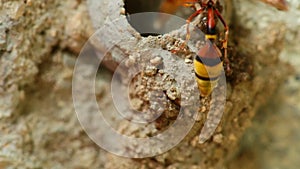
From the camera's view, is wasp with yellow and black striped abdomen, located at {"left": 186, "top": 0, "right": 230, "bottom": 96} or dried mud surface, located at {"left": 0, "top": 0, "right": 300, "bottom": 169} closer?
wasp with yellow and black striped abdomen, located at {"left": 186, "top": 0, "right": 230, "bottom": 96}

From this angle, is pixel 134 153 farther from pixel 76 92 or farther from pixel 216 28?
pixel 216 28

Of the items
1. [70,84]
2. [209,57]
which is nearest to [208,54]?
[209,57]

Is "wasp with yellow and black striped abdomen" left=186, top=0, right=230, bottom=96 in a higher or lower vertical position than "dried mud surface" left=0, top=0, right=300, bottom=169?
higher

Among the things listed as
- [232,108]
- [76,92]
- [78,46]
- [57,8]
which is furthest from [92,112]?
[232,108]

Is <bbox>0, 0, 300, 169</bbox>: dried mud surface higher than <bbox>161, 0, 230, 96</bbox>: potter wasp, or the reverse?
<bbox>161, 0, 230, 96</bbox>: potter wasp

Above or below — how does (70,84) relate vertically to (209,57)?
below

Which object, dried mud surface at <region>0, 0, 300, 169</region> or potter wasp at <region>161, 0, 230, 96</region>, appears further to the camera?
dried mud surface at <region>0, 0, 300, 169</region>

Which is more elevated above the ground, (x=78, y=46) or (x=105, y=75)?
→ (x=78, y=46)

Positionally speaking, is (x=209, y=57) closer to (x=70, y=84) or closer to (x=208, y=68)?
(x=208, y=68)
